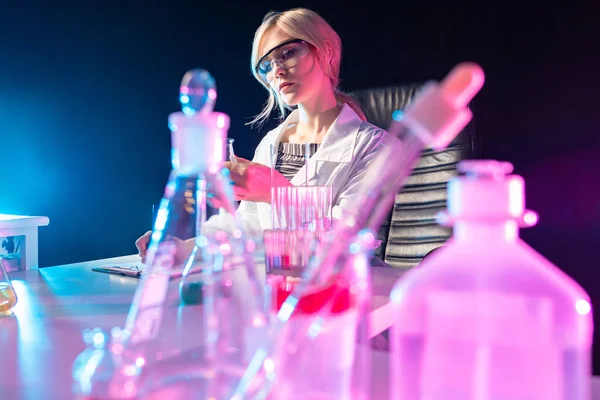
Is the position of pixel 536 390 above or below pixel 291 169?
below

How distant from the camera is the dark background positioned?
2.13 metres

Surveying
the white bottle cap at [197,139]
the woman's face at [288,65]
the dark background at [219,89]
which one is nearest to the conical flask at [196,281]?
the white bottle cap at [197,139]

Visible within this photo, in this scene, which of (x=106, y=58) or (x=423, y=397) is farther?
(x=106, y=58)

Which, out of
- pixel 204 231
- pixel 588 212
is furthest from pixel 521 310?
pixel 588 212

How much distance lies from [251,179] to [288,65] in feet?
1.92

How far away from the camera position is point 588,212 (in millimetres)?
2129

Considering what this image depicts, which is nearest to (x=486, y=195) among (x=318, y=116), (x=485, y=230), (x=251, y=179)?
(x=485, y=230)

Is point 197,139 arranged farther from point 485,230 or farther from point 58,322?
point 58,322

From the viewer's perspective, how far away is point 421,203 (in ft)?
5.35

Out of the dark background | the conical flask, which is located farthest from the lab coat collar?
the conical flask

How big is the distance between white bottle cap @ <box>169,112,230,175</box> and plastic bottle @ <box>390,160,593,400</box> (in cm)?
12

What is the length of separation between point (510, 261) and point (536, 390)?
58 millimetres

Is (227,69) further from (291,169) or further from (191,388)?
(191,388)

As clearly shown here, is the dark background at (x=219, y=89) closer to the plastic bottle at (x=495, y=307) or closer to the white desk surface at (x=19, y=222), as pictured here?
the white desk surface at (x=19, y=222)
